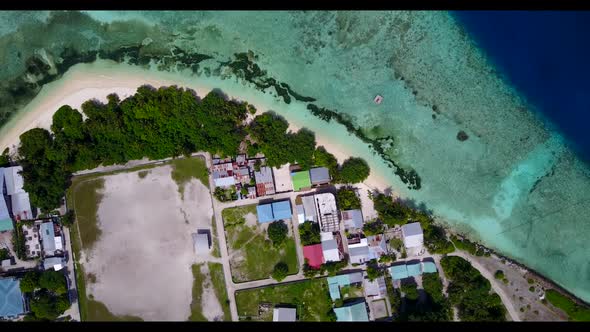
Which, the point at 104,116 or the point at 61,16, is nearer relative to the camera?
the point at 104,116

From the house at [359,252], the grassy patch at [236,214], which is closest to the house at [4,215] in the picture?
the grassy patch at [236,214]

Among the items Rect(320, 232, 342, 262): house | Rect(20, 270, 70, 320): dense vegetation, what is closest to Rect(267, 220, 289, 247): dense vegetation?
Rect(320, 232, 342, 262): house

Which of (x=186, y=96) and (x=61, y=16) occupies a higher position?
(x=61, y=16)

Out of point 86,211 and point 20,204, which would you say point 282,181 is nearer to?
point 86,211

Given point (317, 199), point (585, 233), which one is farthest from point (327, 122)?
point (585, 233)

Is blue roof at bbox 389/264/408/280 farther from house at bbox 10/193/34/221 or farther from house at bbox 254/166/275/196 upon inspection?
house at bbox 10/193/34/221

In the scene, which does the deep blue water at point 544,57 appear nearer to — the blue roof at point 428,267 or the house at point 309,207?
the blue roof at point 428,267

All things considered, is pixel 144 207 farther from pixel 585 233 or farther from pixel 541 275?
pixel 585 233

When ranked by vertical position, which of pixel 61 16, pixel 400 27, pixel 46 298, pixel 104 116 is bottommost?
pixel 46 298
